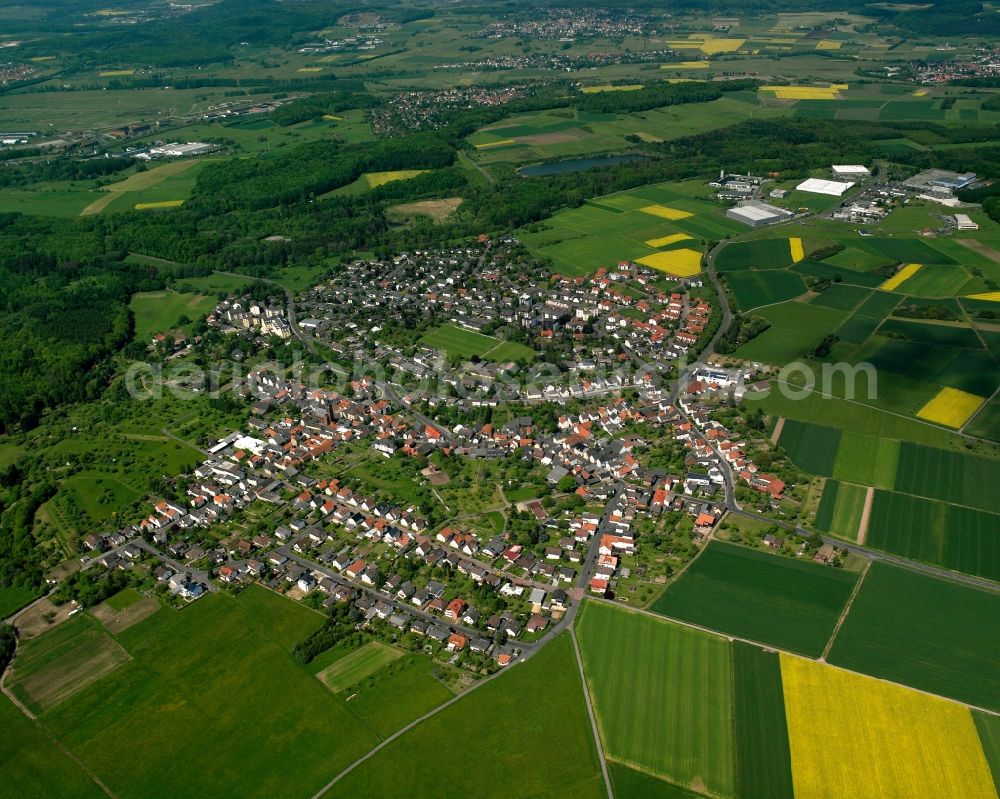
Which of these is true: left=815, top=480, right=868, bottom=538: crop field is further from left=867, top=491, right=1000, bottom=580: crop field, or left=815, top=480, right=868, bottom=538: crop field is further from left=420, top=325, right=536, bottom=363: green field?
left=420, top=325, right=536, bottom=363: green field

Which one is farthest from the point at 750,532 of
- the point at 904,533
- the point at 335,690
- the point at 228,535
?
the point at 228,535

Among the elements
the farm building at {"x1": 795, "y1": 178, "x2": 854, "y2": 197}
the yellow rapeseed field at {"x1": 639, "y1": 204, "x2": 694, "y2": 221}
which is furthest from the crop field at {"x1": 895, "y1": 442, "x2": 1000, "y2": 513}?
the farm building at {"x1": 795, "y1": 178, "x2": 854, "y2": 197}

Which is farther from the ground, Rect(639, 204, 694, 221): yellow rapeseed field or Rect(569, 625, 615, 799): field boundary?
Rect(639, 204, 694, 221): yellow rapeseed field

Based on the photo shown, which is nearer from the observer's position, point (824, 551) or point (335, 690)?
point (335, 690)

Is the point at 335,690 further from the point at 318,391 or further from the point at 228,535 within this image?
the point at 318,391

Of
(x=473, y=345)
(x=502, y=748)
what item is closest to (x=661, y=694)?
(x=502, y=748)

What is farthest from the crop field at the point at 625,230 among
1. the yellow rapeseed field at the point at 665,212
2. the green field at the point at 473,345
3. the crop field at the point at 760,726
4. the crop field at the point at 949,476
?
the crop field at the point at 760,726
